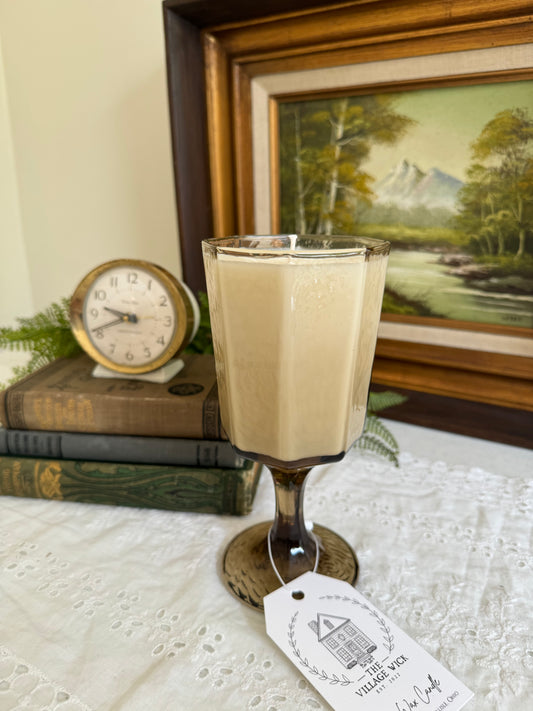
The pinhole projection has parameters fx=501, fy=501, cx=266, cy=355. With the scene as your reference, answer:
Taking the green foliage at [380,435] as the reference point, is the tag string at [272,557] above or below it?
below

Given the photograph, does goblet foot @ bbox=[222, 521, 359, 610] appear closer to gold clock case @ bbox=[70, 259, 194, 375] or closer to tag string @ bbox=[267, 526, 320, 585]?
tag string @ bbox=[267, 526, 320, 585]

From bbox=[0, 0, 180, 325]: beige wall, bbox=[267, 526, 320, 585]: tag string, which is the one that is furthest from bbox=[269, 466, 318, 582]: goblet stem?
bbox=[0, 0, 180, 325]: beige wall

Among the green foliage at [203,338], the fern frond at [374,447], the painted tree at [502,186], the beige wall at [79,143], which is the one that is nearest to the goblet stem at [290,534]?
the fern frond at [374,447]

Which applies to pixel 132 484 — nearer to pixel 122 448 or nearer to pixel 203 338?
pixel 122 448

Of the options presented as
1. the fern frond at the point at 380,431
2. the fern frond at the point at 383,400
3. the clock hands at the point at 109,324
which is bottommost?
the fern frond at the point at 380,431

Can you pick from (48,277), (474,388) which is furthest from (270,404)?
(48,277)

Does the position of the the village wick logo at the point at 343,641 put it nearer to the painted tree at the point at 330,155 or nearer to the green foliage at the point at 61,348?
the green foliage at the point at 61,348

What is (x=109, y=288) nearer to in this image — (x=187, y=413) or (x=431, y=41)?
(x=187, y=413)
